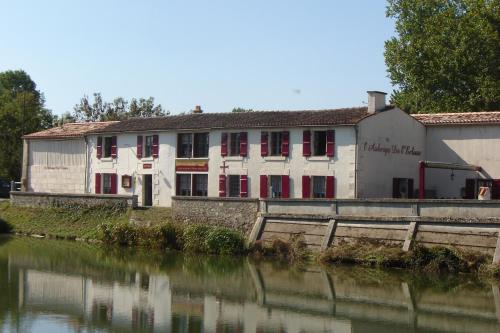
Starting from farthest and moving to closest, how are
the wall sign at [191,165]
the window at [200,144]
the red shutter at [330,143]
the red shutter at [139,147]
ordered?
the red shutter at [139,147], the window at [200,144], the wall sign at [191,165], the red shutter at [330,143]

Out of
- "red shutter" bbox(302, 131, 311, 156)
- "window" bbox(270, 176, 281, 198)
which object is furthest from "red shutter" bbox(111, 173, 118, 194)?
"red shutter" bbox(302, 131, 311, 156)

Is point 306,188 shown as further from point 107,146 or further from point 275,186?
point 107,146

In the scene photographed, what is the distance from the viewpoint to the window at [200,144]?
37344 mm

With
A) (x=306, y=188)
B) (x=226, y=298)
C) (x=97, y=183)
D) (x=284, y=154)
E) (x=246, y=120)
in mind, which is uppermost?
(x=246, y=120)

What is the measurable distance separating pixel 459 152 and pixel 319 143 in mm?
6955

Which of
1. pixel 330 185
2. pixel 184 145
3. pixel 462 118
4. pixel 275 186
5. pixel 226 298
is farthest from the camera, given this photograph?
pixel 184 145

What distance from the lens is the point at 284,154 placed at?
3416cm

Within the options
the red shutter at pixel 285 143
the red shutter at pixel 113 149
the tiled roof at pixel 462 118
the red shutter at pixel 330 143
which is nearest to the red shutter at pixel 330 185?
the red shutter at pixel 330 143

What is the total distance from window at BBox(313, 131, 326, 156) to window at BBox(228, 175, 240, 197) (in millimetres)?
4233

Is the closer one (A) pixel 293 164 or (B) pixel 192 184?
(A) pixel 293 164

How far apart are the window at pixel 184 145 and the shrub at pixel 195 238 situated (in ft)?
22.4

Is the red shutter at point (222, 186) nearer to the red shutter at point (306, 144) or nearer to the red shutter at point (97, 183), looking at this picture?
the red shutter at point (306, 144)

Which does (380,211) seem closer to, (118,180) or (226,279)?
(226,279)

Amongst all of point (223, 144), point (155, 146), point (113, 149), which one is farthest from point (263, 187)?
point (113, 149)
